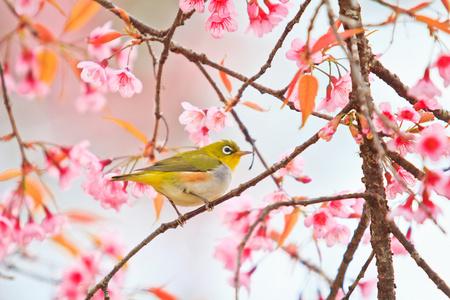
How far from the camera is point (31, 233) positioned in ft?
9.39

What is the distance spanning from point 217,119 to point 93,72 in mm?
612

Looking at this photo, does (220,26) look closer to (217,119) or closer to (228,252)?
(217,119)

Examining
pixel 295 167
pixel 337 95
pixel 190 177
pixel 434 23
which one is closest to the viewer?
pixel 434 23

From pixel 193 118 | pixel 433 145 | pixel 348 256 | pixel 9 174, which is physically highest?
pixel 9 174

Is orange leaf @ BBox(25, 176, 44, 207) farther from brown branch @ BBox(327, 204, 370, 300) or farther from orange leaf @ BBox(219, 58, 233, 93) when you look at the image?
brown branch @ BBox(327, 204, 370, 300)

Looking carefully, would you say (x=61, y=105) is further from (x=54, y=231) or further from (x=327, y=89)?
(x=327, y=89)

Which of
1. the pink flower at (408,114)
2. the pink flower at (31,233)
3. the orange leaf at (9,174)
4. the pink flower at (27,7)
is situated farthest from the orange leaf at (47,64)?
the pink flower at (408,114)

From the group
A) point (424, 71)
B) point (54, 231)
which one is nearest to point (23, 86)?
point (54, 231)

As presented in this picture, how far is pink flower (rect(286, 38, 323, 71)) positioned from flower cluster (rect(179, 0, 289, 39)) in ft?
1.22

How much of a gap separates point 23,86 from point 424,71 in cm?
288

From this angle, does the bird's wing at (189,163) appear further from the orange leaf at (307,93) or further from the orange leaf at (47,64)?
the orange leaf at (307,93)

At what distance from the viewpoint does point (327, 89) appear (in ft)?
6.43

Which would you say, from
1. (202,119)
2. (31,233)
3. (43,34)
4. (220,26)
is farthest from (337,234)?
(43,34)

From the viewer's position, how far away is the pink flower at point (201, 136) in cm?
269
